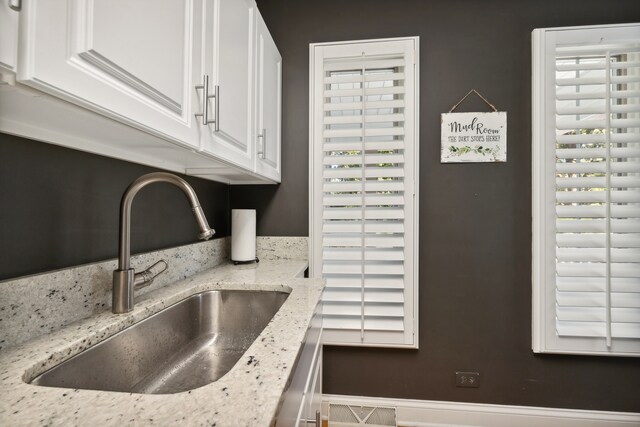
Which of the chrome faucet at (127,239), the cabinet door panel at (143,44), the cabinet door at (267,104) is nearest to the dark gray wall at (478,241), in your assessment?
the cabinet door at (267,104)

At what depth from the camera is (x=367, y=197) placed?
5.46 feet

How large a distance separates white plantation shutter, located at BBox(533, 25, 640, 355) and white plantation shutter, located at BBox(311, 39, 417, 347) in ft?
2.33

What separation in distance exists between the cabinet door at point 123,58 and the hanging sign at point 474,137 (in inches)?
54.3

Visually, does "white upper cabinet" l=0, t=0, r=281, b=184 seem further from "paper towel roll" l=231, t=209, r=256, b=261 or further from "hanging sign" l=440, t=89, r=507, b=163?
"hanging sign" l=440, t=89, r=507, b=163

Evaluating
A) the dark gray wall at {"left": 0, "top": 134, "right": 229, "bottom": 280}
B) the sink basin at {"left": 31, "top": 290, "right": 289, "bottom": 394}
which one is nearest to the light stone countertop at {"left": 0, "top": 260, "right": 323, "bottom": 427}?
the sink basin at {"left": 31, "top": 290, "right": 289, "bottom": 394}

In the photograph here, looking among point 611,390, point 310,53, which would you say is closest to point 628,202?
point 611,390

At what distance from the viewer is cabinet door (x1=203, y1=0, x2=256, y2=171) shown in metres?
0.91

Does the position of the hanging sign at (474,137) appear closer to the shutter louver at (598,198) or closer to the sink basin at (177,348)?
the shutter louver at (598,198)

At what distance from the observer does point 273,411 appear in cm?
43

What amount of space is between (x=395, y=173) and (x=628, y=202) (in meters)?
1.21

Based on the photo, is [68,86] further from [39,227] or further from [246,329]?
[246,329]

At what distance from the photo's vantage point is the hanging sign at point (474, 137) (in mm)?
1630

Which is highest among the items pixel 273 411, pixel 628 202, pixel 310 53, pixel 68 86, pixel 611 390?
pixel 310 53

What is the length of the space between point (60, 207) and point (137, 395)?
60 cm
